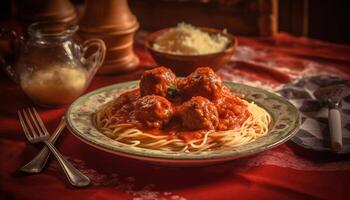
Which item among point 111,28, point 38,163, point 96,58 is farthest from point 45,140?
point 111,28

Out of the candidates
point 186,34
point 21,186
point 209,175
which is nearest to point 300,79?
point 186,34

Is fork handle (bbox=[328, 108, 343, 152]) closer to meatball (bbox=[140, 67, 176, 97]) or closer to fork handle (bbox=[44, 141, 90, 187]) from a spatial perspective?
meatball (bbox=[140, 67, 176, 97])

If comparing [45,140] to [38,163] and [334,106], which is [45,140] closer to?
[38,163]

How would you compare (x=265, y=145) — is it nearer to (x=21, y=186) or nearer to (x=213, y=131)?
(x=213, y=131)

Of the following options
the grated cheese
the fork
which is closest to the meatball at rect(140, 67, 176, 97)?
the fork

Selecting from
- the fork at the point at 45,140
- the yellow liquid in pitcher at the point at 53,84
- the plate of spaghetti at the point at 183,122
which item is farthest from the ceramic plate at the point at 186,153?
the yellow liquid in pitcher at the point at 53,84

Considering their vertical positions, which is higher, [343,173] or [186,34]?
[186,34]
